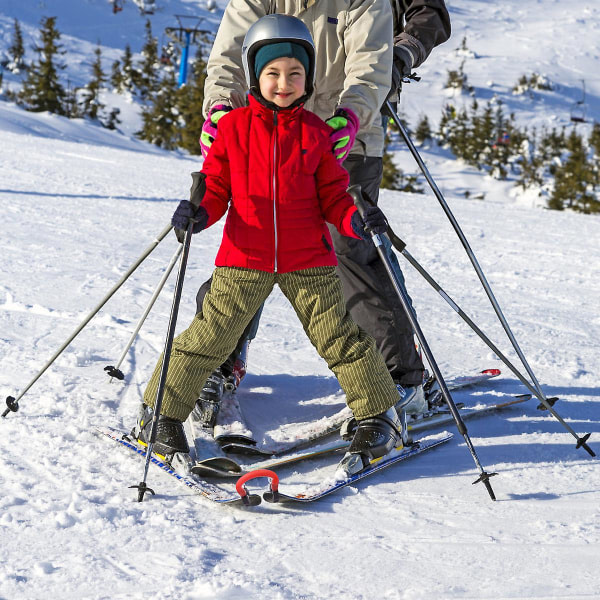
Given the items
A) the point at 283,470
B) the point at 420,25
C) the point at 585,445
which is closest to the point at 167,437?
the point at 283,470

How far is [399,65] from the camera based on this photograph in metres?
3.25

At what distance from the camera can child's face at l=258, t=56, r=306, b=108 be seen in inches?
104

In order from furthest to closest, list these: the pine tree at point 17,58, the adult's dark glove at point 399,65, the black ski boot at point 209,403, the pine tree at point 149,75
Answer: the pine tree at point 17,58 → the pine tree at point 149,75 → the adult's dark glove at point 399,65 → the black ski boot at point 209,403

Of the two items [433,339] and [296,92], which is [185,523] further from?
[433,339]

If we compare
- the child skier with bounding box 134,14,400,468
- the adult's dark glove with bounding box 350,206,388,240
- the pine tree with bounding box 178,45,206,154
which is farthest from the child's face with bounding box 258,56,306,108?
the pine tree with bounding box 178,45,206,154

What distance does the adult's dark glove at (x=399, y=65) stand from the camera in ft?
10.5

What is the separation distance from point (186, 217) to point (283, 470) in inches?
37.6

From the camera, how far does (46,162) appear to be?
11.9 metres

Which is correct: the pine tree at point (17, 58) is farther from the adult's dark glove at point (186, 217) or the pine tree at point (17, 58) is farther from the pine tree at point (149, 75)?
the adult's dark glove at point (186, 217)

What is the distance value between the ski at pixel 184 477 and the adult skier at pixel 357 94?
42 centimetres

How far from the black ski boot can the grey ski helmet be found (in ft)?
3.92

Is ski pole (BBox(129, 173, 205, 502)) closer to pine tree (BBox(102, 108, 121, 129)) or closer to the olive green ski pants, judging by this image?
the olive green ski pants

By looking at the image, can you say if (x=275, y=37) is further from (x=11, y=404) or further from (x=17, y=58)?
(x=17, y=58)

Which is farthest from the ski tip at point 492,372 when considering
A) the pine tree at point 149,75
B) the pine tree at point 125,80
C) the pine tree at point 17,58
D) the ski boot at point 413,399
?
the pine tree at point 17,58
